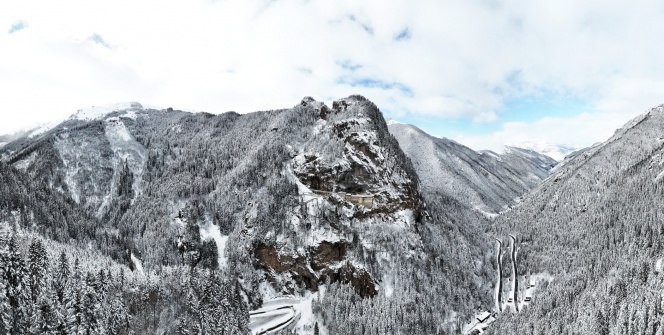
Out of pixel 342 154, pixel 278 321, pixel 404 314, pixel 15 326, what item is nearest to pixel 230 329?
pixel 278 321

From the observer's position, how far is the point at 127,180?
19912cm

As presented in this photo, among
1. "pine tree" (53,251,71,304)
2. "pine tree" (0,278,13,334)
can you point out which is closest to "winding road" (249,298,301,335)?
"pine tree" (53,251,71,304)

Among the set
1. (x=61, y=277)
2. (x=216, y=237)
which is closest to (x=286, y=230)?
(x=216, y=237)

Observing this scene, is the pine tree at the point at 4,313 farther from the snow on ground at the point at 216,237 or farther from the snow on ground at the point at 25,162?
the snow on ground at the point at 25,162

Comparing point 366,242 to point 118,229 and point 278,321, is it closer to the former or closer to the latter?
point 278,321

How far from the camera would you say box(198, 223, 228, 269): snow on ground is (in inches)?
6716

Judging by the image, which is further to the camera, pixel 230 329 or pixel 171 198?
pixel 171 198

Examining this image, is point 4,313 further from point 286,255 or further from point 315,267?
point 315,267

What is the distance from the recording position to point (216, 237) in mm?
174750

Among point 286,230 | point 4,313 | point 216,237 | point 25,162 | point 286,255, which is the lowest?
point 286,255

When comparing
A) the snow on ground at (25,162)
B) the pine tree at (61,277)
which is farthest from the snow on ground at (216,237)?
the snow on ground at (25,162)

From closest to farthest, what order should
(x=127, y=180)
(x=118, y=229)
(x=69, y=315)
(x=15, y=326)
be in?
(x=15, y=326) → (x=69, y=315) → (x=118, y=229) → (x=127, y=180)

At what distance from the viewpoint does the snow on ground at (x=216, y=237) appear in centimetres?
17059

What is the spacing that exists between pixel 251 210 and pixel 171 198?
41.3 metres
